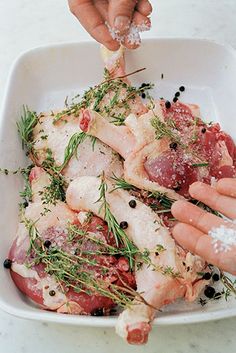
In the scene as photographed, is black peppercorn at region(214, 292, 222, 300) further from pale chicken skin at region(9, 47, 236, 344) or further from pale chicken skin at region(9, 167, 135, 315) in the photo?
pale chicken skin at region(9, 167, 135, 315)

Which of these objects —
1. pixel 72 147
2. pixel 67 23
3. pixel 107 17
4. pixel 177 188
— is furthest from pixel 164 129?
pixel 67 23

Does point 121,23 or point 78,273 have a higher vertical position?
point 121,23

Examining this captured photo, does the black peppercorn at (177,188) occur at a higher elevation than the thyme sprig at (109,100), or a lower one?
lower

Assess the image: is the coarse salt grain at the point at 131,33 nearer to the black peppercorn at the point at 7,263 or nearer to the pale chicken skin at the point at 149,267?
the pale chicken skin at the point at 149,267

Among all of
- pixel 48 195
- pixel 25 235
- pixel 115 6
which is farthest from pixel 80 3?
pixel 25 235

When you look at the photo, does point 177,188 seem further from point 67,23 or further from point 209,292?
point 67,23

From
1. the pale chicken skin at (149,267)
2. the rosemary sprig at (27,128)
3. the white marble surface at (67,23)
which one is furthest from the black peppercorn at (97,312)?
the white marble surface at (67,23)

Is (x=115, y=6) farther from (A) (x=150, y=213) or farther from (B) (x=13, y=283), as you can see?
(B) (x=13, y=283)
